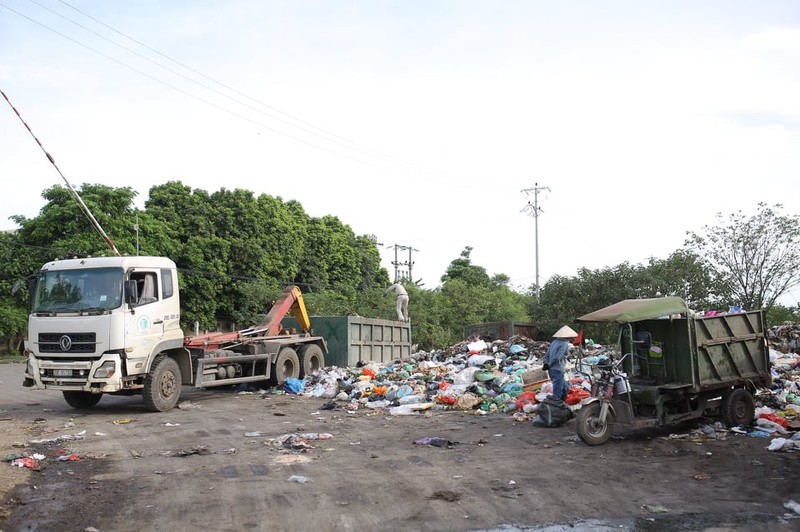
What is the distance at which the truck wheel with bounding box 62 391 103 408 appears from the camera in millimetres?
12000

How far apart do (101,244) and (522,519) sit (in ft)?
90.9

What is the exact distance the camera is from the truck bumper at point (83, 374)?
420 inches

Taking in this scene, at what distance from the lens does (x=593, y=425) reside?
818cm

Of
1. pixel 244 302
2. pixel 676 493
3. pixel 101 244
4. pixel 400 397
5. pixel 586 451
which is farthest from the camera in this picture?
pixel 244 302

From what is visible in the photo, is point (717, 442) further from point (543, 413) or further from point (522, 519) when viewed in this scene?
point (522, 519)

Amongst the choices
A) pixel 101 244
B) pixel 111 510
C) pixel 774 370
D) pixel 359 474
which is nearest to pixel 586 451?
pixel 359 474

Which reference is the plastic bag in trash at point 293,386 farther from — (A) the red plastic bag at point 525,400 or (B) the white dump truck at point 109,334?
(A) the red plastic bag at point 525,400

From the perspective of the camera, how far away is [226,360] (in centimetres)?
1325

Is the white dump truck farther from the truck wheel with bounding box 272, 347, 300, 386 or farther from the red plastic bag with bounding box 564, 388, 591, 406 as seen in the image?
the red plastic bag with bounding box 564, 388, 591, 406

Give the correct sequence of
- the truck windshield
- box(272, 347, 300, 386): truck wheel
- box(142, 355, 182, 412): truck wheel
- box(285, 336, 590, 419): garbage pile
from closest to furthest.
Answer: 1. the truck windshield
2. box(142, 355, 182, 412): truck wheel
3. box(285, 336, 590, 419): garbage pile
4. box(272, 347, 300, 386): truck wheel

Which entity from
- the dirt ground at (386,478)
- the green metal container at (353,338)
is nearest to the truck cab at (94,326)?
the dirt ground at (386,478)

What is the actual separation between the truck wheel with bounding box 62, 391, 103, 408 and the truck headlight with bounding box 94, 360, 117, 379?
64.1 inches

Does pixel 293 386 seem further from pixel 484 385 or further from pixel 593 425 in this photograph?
pixel 593 425

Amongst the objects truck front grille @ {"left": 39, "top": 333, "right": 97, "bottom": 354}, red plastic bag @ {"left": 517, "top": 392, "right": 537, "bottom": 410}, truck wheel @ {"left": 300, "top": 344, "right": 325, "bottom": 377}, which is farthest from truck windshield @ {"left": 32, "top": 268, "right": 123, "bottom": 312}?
red plastic bag @ {"left": 517, "top": 392, "right": 537, "bottom": 410}
